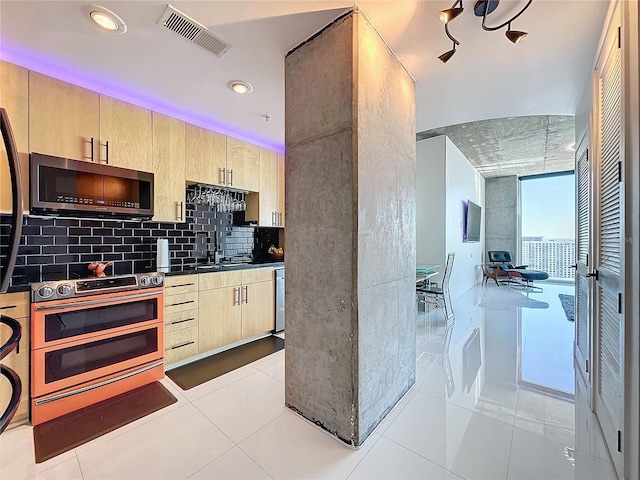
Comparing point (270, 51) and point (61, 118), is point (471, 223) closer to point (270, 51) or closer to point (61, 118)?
point (270, 51)

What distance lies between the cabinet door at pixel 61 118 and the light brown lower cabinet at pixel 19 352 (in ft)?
3.69

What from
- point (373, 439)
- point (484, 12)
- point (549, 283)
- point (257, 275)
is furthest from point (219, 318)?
point (549, 283)

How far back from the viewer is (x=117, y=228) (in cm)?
289

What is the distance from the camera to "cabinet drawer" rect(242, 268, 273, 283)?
11.0 ft

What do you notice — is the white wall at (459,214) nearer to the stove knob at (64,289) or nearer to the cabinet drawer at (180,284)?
the cabinet drawer at (180,284)

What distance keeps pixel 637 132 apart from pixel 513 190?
336 inches

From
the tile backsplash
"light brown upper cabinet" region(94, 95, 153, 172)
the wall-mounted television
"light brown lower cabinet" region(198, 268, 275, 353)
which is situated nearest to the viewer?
the tile backsplash

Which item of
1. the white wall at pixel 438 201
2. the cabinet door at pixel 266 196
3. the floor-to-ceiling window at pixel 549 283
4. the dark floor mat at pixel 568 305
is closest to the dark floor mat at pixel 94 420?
the cabinet door at pixel 266 196

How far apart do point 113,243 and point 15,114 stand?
1.24 m

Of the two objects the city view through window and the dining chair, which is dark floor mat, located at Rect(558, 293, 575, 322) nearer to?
the dining chair

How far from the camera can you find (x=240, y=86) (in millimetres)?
2525

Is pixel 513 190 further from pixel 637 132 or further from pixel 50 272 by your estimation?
pixel 50 272

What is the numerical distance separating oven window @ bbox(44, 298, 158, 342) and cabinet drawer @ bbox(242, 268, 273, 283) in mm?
990

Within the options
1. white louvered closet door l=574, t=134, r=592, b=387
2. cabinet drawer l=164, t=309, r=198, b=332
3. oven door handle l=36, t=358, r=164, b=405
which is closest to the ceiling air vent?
cabinet drawer l=164, t=309, r=198, b=332
